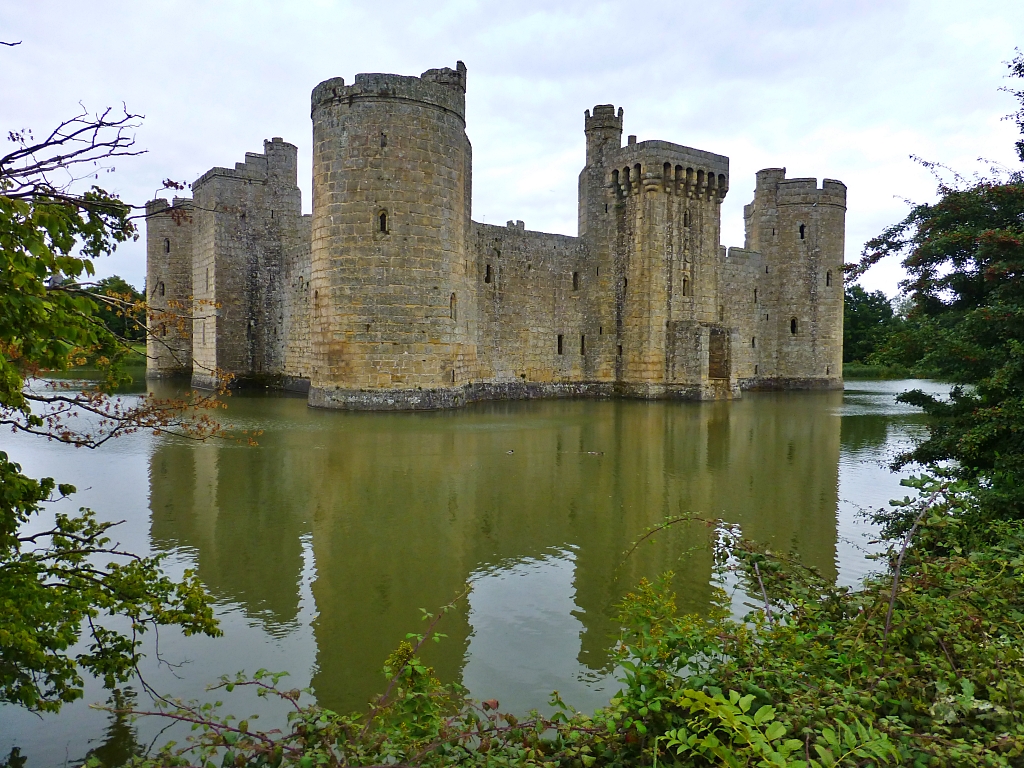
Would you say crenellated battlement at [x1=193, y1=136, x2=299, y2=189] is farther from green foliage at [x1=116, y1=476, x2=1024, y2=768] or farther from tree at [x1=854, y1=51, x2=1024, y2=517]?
green foliage at [x1=116, y1=476, x2=1024, y2=768]

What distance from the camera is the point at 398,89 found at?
20.5 meters

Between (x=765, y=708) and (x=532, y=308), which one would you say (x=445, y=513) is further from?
(x=532, y=308)

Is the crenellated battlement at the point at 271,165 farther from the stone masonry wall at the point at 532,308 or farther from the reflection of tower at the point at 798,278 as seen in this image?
the reflection of tower at the point at 798,278

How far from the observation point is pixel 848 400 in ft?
98.5

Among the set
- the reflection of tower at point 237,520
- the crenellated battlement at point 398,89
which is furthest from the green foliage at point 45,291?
the crenellated battlement at point 398,89

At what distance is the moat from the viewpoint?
16.2 ft

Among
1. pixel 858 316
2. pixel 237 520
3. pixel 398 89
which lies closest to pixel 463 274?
pixel 398 89

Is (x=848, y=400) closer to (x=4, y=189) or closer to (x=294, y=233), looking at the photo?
(x=294, y=233)

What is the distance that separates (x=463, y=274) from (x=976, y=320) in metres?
17.3

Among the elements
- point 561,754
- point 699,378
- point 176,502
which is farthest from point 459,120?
point 561,754

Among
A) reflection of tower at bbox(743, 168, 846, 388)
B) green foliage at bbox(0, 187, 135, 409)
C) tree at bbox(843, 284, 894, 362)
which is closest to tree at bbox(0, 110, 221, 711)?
green foliage at bbox(0, 187, 135, 409)

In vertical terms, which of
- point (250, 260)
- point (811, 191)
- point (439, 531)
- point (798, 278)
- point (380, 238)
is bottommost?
point (439, 531)

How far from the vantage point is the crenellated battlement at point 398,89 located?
20.4 m

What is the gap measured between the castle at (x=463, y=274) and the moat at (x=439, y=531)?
195 inches
